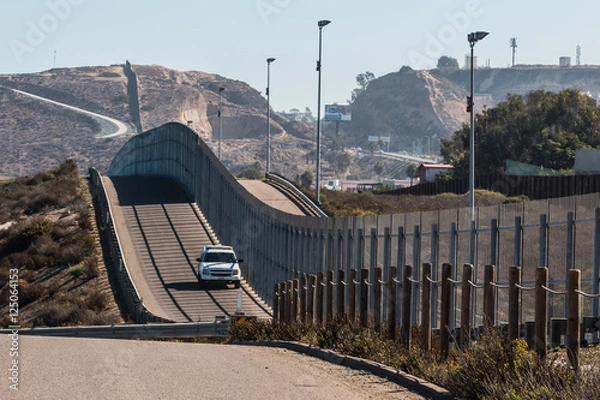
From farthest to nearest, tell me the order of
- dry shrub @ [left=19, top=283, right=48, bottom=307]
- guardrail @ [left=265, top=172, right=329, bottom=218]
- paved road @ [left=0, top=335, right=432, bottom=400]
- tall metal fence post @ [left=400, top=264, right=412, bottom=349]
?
1. guardrail @ [left=265, top=172, right=329, bottom=218]
2. dry shrub @ [left=19, top=283, right=48, bottom=307]
3. tall metal fence post @ [left=400, top=264, right=412, bottom=349]
4. paved road @ [left=0, top=335, right=432, bottom=400]

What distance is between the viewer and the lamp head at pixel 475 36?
140 ft

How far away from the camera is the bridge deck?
45194 millimetres

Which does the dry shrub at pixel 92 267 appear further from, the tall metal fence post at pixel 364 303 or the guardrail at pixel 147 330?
the tall metal fence post at pixel 364 303

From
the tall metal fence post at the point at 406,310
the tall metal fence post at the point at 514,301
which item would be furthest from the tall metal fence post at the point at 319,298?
the tall metal fence post at the point at 514,301

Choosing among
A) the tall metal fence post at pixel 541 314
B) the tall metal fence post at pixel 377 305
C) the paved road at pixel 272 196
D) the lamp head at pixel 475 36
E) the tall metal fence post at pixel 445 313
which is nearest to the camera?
the tall metal fence post at pixel 541 314

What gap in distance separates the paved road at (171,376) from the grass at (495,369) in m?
0.50

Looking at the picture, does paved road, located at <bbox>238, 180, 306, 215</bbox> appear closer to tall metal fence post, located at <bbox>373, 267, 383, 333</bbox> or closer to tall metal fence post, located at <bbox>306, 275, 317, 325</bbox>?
tall metal fence post, located at <bbox>306, 275, 317, 325</bbox>

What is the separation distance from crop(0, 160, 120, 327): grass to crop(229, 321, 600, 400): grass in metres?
31.2

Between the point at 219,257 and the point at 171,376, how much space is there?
38028mm

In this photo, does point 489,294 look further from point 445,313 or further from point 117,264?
point 117,264

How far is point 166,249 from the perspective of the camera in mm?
61844

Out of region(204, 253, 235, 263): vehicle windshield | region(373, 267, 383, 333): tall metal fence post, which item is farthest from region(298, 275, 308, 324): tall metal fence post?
region(204, 253, 235, 263): vehicle windshield

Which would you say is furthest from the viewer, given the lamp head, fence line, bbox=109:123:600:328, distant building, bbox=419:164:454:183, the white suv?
distant building, bbox=419:164:454:183

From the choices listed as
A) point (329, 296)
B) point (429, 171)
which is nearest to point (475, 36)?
point (329, 296)
